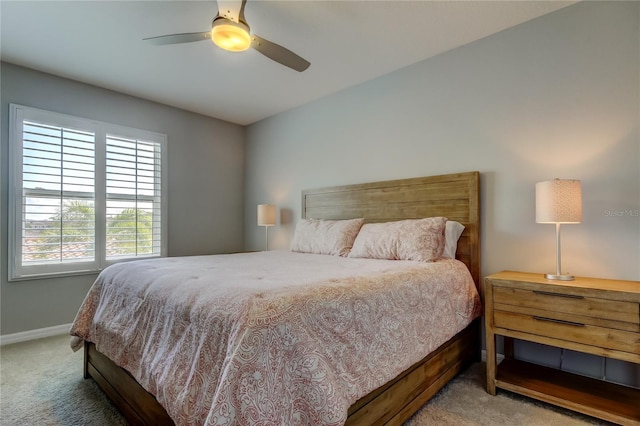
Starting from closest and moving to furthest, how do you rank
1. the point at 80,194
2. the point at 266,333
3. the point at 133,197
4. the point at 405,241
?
the point at 266,333
the point at 405,241
the point at 80,194
the point at 133,197

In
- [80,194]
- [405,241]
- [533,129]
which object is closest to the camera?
[533,129]

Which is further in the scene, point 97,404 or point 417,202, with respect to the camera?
point 417,202

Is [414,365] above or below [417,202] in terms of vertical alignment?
below

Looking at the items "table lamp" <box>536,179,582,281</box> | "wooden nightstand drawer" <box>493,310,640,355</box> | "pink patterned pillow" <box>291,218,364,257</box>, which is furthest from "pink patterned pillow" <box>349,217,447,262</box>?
"table lamp" <box>536,179,582,281</box>

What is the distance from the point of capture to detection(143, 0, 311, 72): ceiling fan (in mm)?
1847

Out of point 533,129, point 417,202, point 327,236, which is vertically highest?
point 533,129

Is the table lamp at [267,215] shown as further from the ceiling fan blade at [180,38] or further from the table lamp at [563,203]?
the table lamp at [563,203]

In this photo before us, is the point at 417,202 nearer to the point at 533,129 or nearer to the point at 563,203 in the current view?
the point at 533,129

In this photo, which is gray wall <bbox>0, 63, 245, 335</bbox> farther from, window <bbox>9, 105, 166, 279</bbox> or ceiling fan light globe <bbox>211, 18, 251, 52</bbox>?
ceiling fan light globe <bbox>211, 18, 251, 52</bbox>

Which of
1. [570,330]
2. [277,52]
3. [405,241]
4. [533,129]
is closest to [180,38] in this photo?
[277,52]

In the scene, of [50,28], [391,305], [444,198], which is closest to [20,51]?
[50,28]

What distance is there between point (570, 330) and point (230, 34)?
2.67 meters

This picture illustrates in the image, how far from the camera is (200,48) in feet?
8.97

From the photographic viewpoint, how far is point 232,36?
6.33ft
